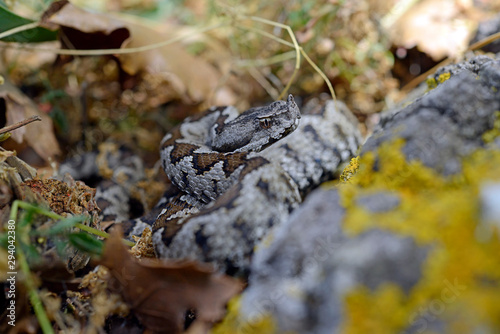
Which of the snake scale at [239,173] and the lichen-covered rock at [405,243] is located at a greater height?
the lichen-covered rock at [405,243]

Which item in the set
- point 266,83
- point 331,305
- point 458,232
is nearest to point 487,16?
point 266,83

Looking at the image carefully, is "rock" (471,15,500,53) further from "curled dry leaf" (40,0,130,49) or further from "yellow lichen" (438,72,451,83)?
"curled dry leaf" (40,0,130,49)

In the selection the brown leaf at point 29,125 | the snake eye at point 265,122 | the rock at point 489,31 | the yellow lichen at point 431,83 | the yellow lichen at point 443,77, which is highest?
the rock at point 489,31

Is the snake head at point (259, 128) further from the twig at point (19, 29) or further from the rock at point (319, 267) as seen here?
Result: the twig at point (19, 29)

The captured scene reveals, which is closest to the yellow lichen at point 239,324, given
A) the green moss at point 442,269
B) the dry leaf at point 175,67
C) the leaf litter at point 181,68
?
the green moss at point 442,269

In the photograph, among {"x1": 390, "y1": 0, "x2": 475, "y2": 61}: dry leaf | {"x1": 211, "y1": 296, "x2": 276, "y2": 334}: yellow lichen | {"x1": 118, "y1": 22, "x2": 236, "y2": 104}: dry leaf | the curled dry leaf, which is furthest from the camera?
{"x1": 118, "y1": 22, "x2": 236, "y2": 104}: dry leaf

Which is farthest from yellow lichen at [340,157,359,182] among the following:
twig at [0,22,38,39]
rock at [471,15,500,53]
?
twig at [0,22,38,39]

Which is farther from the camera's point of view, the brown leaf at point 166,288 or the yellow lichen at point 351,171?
the yellow lichen at point 351,171
